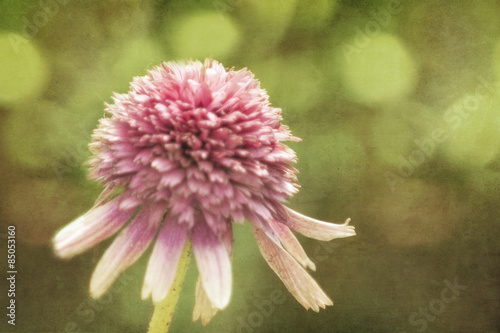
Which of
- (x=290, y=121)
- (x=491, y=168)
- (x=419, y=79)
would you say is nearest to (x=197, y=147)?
(x=290, y=121)

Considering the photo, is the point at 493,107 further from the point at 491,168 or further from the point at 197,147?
the point at 197,147

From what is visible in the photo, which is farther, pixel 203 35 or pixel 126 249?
pixel 203 35

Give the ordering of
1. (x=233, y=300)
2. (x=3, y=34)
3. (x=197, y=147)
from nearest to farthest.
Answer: (x=197, y=147) < (x=3, y=34) < (x=233, y=300)

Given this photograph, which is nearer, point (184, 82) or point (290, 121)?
point (184, 82)

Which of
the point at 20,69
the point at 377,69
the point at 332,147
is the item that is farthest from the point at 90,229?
the point at 377,69

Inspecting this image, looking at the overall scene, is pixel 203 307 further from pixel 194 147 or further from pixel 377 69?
pixel 377 69

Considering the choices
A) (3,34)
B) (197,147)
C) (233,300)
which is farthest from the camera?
(233,300)

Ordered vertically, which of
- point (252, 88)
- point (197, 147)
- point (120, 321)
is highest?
point (252, 88)

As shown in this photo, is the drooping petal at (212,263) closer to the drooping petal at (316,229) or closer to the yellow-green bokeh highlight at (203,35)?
the drooping petal at (316,229)
